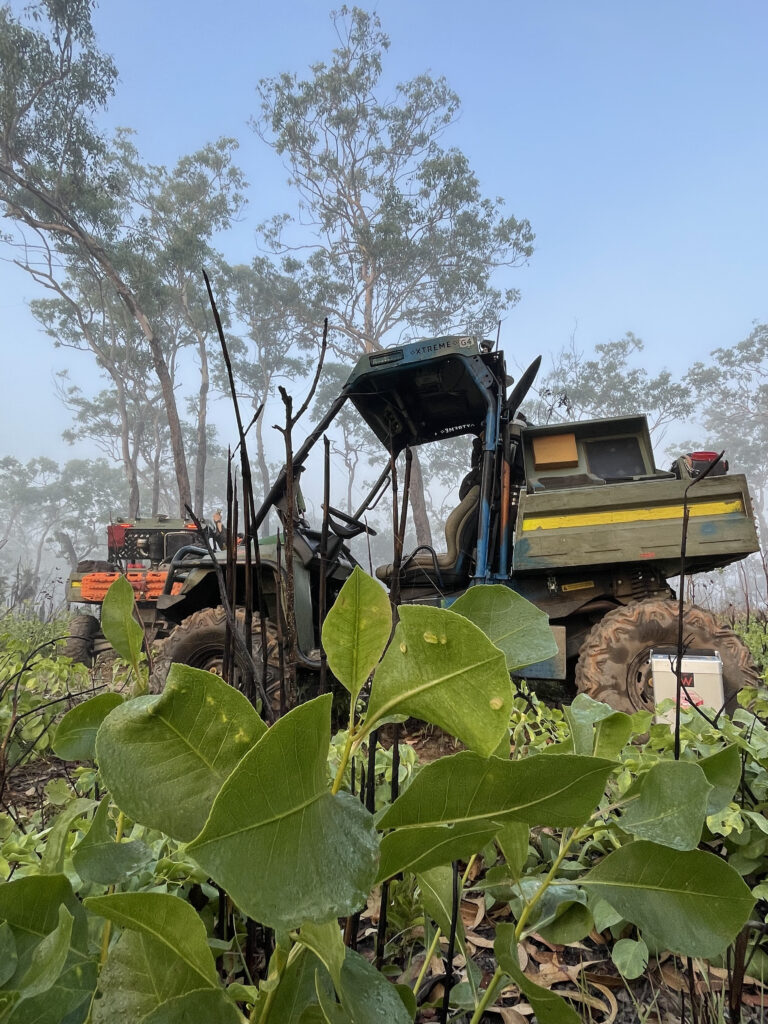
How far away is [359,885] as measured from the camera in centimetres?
23

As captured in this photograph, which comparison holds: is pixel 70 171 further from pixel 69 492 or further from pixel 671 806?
pixel 69 492

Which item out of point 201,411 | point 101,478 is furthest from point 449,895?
point 101,478

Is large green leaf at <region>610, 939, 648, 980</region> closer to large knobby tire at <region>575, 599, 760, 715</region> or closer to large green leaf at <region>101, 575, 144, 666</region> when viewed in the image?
large green leaf at <region>101, 575, 144, 666</region>

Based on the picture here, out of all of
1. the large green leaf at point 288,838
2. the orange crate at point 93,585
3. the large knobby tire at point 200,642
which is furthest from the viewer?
the orange crate at point 93,585

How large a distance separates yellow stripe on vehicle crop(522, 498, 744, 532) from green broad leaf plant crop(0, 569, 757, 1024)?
3408 mm

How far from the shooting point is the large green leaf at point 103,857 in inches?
14.4

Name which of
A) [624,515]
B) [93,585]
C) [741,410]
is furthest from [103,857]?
[741,410]

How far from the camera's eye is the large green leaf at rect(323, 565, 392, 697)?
11.7 inches

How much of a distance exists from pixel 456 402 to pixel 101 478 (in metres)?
44.6

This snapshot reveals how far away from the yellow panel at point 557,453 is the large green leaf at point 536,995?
4.05 metres

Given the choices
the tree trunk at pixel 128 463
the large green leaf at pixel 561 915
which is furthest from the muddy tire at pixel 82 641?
the tree trunk at pixel 128 463

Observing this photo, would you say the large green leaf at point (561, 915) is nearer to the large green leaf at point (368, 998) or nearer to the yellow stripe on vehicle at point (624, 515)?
the large green leaf at point (368, 998)

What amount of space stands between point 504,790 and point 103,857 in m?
0.28

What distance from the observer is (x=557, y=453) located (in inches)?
166
